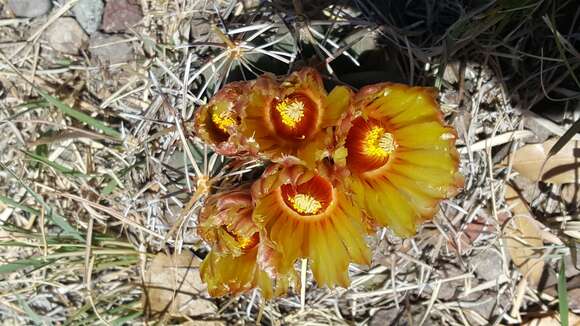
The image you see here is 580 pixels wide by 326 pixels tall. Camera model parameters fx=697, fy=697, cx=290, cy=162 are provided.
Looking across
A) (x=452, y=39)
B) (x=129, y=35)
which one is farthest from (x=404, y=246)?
(x=129, y=35)

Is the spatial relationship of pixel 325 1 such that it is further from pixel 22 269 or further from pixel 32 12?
pixel 22 269

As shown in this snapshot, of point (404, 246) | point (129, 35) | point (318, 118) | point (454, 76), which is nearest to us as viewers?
point (318, 118)

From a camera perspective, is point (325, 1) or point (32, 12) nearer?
point (325, 1)

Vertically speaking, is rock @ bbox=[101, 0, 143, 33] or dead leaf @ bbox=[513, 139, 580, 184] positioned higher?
rock @ bbox=[101, 0, 143, 33]

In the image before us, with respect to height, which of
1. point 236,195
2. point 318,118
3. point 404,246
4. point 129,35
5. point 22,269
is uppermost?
point 129,35

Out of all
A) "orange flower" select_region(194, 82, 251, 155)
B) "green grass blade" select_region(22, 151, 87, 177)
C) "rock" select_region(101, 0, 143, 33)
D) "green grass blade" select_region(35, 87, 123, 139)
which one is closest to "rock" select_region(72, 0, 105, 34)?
"rock" select_region(101, 0, 143, 33)

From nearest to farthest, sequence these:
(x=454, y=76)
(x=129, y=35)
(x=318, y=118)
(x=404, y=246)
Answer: (x=318, y=118)
(x=454, y=76)
(x=404, y=246)
(x=129, y=35)

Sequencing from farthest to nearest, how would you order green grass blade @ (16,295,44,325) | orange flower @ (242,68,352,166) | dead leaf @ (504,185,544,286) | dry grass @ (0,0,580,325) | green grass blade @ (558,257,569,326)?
green grass blade @ (16,295,44,325), dead leaf @ (504,185,544,286), green grass blade @ (558,257,569,326), dry grass @ (0,0,580,325), orange flower @ (242,68,352,166)

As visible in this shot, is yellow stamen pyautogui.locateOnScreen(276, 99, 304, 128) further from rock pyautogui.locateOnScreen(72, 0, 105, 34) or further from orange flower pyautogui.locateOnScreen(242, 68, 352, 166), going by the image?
rock pyautogui.locateOnScreen(72, 0, 105, 34)
